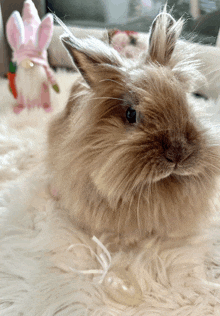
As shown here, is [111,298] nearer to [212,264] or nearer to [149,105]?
[212,264]

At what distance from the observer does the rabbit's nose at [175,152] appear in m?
0.58

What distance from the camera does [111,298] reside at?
0.74m

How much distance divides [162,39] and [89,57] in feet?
0.66

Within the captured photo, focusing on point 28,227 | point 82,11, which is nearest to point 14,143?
point 28,227

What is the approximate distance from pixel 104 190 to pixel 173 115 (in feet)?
0.82

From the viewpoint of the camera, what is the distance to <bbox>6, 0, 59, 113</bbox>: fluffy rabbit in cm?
134

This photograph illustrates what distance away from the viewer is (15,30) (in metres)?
1.34

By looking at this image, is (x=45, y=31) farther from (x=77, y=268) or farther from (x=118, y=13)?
(x=77, y=268)

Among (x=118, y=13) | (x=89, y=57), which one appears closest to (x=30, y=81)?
(x=118, y=13)

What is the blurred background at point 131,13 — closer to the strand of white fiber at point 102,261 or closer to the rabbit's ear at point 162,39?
the rabbit's ear at point 162,39

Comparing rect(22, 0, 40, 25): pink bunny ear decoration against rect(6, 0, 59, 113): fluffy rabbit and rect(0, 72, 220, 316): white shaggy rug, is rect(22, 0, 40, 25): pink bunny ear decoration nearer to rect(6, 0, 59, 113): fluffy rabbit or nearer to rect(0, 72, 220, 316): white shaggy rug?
rect(6, 0, 59, 113): fluffy rabbit

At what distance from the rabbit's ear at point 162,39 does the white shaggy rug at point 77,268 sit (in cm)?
56

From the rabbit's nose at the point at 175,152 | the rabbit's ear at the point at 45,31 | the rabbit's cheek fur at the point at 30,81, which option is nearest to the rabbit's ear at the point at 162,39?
the rabbit's nose at the point at 175,152

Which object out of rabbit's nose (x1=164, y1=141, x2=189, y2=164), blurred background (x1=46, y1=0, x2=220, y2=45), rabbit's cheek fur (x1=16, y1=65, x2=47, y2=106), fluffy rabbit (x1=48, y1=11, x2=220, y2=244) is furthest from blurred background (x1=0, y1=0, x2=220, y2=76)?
rabbit's nose (x1=164, y1=141, x2=189, y2=164)
